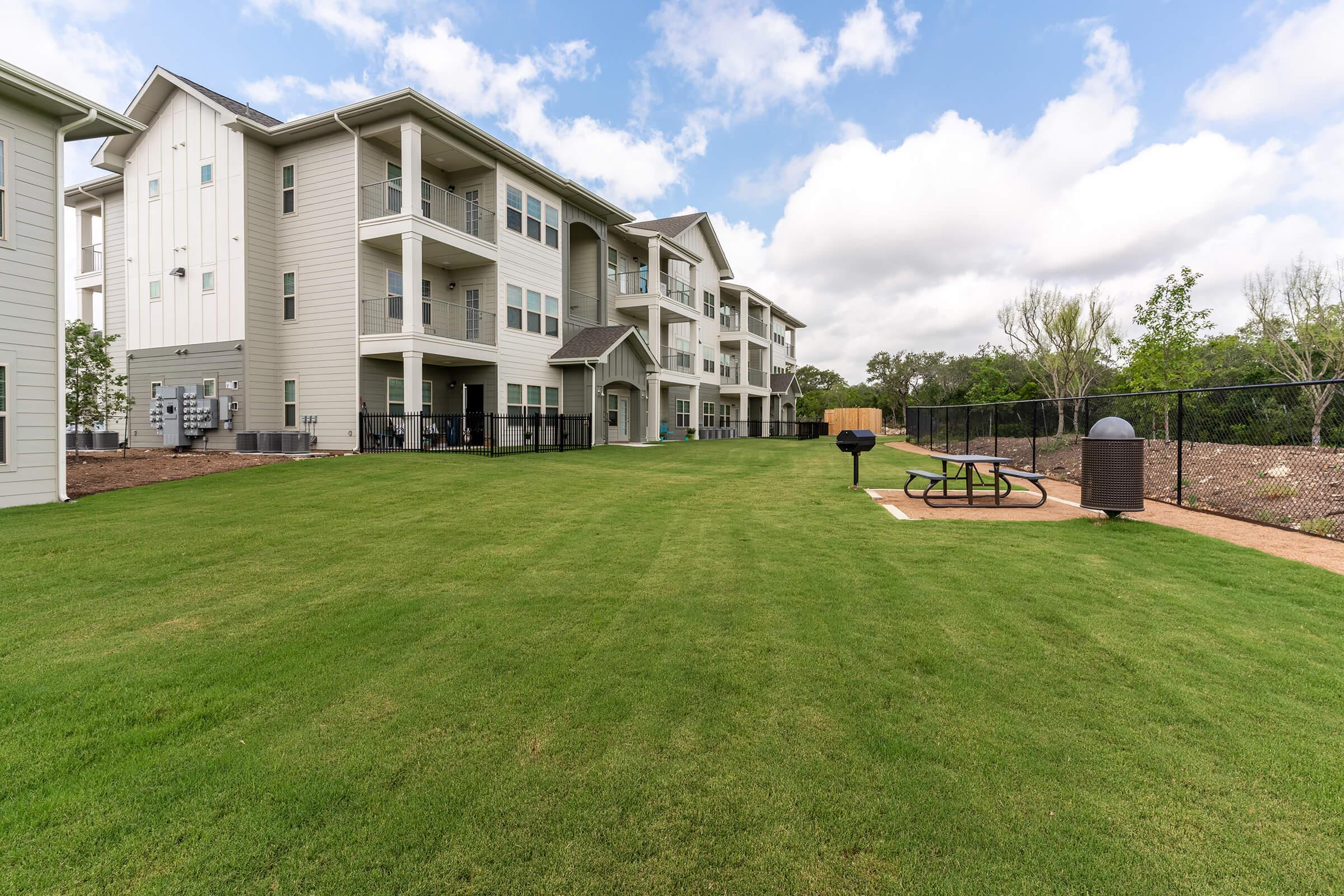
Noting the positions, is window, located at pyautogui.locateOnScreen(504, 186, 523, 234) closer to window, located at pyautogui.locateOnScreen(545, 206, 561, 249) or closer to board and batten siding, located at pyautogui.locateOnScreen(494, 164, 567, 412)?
board and batten siding, located at pyautogui.locateOnScreen(494, 164, 567, 412)

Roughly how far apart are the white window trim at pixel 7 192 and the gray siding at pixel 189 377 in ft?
36.4

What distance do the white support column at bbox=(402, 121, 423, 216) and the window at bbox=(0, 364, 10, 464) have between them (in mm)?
10574

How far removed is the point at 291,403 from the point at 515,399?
761cm

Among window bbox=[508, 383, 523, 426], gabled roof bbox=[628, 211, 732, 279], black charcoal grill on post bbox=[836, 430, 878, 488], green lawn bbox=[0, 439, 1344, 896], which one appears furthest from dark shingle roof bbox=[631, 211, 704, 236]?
green lawn bbox=[0, 439, 1344, 896]

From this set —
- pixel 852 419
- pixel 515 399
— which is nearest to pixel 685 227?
pixel 515 399

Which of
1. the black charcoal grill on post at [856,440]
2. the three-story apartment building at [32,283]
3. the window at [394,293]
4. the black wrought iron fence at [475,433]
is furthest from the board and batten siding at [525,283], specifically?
the black charcoal grill on post at [856,440]

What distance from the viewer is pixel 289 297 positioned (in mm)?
20594

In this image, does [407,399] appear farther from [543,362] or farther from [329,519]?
[329,519]

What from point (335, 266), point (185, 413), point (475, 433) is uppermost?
point (335, 266)

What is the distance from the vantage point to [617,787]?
8.14ft

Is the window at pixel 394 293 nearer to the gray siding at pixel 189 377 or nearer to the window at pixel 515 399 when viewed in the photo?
the window at pixel 515 399

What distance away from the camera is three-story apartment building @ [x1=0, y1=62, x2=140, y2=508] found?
9164 millimetres

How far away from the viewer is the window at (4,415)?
909 cm

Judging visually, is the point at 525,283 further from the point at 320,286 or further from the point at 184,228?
the point at 184,228
